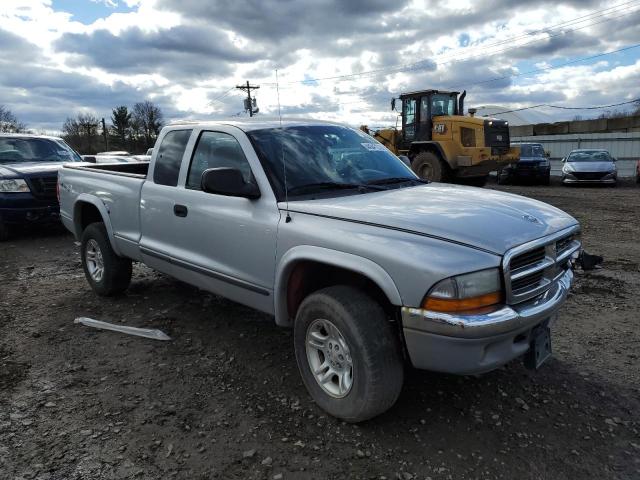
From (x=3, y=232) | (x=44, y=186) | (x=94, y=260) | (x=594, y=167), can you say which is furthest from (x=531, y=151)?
(x=94, y=260)

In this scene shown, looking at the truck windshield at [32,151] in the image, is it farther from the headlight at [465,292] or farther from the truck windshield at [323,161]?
the headlight at [465,292]

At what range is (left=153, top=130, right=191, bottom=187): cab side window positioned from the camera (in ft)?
13.8

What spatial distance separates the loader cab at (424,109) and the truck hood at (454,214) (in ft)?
42.3

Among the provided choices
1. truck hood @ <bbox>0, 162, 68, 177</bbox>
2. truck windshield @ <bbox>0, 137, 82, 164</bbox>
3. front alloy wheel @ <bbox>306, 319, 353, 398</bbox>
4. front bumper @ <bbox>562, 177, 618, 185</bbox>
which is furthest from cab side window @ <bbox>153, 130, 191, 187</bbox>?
front bumper @ <bbox>562, 177, 618, 185</bbox>

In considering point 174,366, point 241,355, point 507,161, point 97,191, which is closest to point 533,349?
point 241,355

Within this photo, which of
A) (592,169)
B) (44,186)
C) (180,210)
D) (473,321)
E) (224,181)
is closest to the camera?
(473,321)

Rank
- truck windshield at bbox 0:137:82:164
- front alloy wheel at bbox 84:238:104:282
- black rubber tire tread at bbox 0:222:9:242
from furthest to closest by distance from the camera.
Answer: truck windshield at bbox 0:137:82:164 < black rubber tire tread at bbox 0:222:9:242 < front alloy wheel at bbox 84:238:104:282

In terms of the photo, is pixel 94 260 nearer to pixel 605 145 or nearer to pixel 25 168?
pixel 25 168

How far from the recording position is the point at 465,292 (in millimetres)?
2441

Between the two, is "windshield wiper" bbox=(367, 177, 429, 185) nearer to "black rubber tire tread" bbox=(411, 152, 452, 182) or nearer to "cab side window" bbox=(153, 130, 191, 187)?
"cab side window" bbox=(153, 130, 191, 187)

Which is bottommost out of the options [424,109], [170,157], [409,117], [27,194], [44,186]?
[27,194]

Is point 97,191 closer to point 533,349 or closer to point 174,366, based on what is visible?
point 174,366

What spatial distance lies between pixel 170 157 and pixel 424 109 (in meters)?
12.8

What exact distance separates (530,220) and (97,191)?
4212 mm
